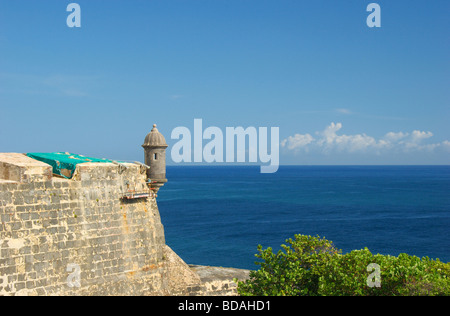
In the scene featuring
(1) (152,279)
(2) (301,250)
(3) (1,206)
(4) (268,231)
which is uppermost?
(3) (1,206)

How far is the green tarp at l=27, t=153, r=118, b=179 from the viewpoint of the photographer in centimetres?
2402

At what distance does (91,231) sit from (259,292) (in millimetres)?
9720

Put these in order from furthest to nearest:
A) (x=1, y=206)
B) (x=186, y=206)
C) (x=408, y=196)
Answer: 1. (x=408, y=196)
2. (x=186, y=206)
3. (x=1, y=206)

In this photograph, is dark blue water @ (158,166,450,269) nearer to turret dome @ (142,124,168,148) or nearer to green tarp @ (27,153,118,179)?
turret dome @ (142,124,168,148)

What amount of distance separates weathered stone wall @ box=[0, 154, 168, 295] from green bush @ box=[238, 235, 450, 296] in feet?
22.7

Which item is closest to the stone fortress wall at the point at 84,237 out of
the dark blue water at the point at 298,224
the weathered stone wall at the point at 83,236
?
the weathered stone wall at the point at 83,236

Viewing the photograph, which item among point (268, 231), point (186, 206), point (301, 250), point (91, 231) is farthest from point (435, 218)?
point (91, 231)

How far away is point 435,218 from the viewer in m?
93.9

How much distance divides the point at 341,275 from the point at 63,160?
16.5 m

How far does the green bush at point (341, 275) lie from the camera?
19.1 metres

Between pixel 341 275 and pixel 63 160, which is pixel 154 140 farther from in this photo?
pixel 341 275

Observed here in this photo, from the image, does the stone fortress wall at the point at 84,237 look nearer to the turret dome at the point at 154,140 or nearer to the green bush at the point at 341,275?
the turret dome at the point at 154,140

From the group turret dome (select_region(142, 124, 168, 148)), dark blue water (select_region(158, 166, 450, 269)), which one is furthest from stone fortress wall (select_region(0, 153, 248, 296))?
dark blue water (select_region(158, 166, 450, 269))
